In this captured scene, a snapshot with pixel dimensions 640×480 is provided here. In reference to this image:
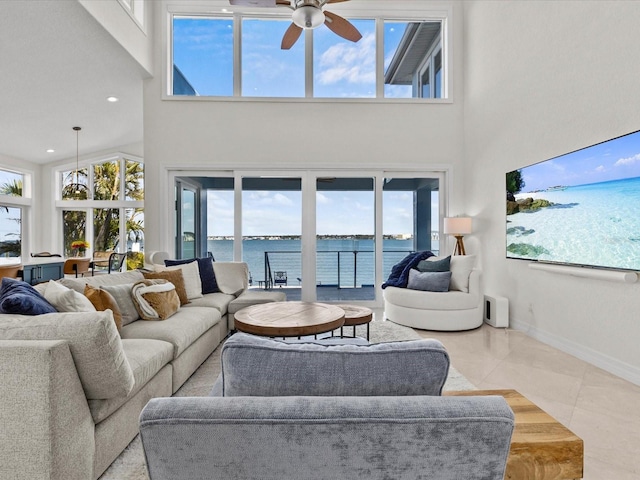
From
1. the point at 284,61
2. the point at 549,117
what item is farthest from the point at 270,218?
the point at 549,117

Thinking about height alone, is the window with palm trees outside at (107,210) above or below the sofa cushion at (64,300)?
above

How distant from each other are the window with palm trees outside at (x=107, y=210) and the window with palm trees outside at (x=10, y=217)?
2.49ft

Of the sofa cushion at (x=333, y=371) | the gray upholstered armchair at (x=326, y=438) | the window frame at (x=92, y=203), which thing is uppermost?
the window frame at (x=92, y=203)

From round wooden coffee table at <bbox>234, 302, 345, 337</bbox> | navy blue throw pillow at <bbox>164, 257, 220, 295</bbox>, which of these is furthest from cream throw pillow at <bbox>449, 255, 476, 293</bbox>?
navy blue throw pillow at <bbox>164, 257, 220, 295</bbox>

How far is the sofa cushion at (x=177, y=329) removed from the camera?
7.99 ft

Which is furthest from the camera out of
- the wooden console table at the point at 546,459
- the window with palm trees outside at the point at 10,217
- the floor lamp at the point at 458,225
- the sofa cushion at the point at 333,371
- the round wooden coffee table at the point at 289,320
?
the window with palm trees outside at the point at 10,217

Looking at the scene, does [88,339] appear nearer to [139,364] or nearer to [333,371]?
[139,364]

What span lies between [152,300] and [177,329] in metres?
0.45

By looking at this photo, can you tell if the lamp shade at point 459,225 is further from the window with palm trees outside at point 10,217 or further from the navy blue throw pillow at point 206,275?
the window with palm trees outside at point 10,217

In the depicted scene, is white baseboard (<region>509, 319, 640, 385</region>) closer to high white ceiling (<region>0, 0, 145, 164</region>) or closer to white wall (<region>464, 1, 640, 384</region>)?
white wall (<region>464, 1, 640, 384</region>)

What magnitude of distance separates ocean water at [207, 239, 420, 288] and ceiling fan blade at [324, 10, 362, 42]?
275 centimetres

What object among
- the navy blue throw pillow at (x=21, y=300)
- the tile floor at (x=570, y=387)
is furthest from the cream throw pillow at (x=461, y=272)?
the navy blue throw pillow at (x=21, y=300)

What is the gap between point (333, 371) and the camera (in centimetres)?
84

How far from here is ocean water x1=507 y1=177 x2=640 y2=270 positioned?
2.56 meters
